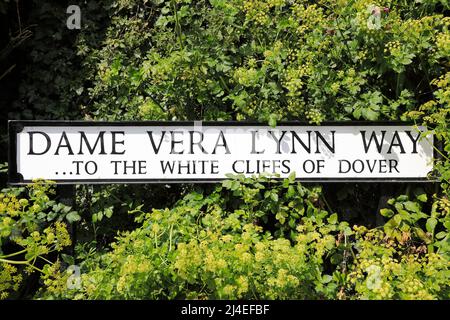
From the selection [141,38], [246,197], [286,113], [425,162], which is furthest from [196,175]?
[425,162]

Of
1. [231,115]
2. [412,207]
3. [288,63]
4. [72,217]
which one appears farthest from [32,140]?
[412,207]

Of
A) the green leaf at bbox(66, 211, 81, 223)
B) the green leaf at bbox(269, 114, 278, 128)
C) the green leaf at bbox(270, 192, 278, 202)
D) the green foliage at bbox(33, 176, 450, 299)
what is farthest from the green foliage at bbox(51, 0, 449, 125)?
the green leaf at bbox(66, 211, 81, 223)

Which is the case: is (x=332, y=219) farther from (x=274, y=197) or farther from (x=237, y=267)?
(x=237, y=267)

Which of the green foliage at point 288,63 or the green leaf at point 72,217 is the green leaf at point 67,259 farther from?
the green foliage at point 288,63

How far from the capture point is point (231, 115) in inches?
106

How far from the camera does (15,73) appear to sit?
9.78ft

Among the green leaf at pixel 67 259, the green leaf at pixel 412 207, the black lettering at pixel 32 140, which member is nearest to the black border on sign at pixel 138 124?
the black lettering at pixel 32 140

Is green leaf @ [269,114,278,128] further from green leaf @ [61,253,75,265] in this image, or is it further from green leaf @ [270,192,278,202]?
green leaf @ [61,253,75,265]

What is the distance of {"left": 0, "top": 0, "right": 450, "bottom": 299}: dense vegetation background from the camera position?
201 cm

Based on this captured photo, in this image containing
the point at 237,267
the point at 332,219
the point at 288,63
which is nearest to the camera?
the point at 237,267

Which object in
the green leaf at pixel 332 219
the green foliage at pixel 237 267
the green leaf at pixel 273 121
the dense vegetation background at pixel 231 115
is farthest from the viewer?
the green leaf at pixel 273 121

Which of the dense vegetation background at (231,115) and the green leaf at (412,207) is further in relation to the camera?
the green leaf at (412,207)

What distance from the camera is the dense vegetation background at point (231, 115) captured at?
201cm
